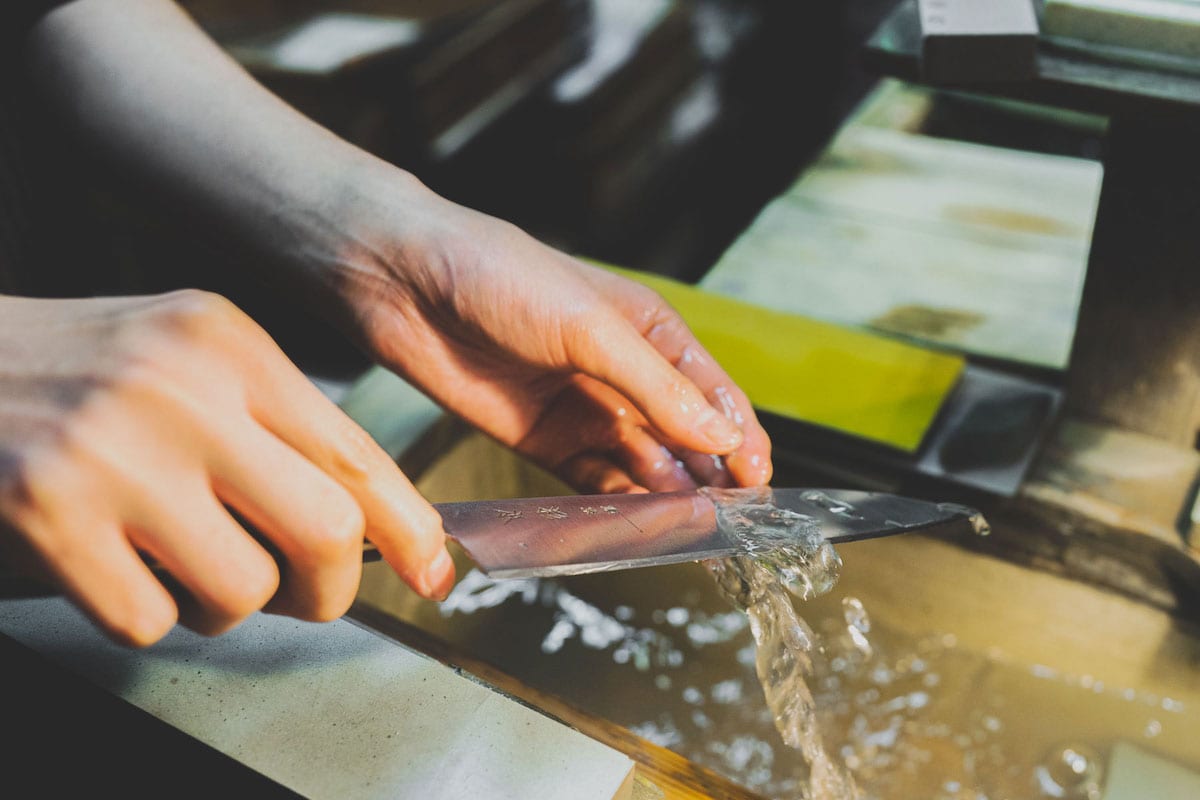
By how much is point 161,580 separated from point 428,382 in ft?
2.29

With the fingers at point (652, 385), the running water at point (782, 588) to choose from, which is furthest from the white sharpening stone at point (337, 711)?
the fingers at point (652, 385)

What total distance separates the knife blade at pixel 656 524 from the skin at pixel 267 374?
0.21ft

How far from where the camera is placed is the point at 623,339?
118 centimetres

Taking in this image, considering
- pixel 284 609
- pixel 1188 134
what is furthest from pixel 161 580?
pixel 1188 134

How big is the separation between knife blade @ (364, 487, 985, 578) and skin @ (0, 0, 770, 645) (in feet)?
0.21

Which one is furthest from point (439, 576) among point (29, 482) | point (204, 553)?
point (29, 482)

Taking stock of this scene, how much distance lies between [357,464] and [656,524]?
1.07 feet

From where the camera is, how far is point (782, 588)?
3.52 feet

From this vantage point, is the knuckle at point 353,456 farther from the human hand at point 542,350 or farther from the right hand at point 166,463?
the human hand at point 542,350

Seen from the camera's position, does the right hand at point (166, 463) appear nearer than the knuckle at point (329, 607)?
Yes

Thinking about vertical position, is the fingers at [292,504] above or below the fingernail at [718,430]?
above

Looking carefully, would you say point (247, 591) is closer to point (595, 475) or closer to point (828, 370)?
point (595, 475)

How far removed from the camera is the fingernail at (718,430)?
3.83ft

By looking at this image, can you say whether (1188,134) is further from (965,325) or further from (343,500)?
(343,500)
